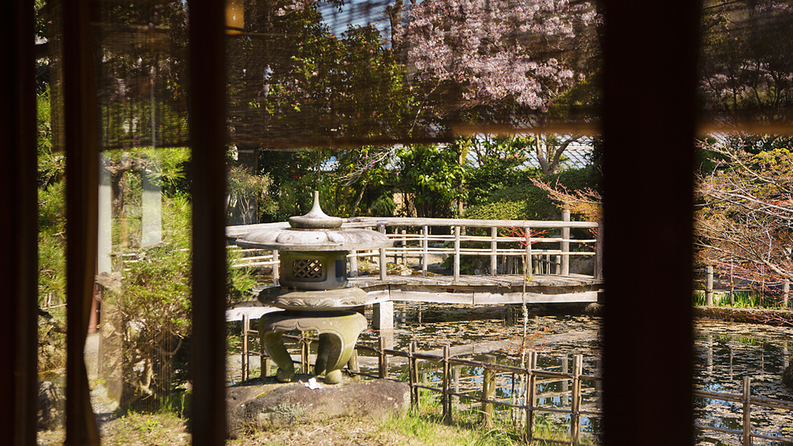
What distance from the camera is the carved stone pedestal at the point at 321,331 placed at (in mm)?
2775

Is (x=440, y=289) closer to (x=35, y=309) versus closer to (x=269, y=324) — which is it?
(x=269, y=324)

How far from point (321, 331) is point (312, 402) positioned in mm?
341

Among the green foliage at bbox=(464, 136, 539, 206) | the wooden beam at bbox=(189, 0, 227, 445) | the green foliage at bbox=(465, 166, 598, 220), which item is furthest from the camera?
the green foliage at bbox=(464, 136, 539, 206)

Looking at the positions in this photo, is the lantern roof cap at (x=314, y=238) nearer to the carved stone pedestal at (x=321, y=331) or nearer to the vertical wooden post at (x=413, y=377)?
the carved stone pedestal at (x=321, y=331)

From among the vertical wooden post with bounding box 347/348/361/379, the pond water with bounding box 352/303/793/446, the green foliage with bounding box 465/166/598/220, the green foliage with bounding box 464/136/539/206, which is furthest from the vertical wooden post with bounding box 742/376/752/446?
the green foliage with bounding box 464/136/539/206

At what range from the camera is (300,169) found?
5961mm

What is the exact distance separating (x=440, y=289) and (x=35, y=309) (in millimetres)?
4555

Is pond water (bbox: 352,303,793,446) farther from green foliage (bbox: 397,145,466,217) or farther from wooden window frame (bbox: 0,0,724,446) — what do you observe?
green foliage (bbox: 397,145,466,217)

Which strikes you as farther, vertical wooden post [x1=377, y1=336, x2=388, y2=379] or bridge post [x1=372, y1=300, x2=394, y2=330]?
bridge post [x1=372, y1=300, x2=394, y2=330]

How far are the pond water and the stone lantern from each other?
3.46 feet

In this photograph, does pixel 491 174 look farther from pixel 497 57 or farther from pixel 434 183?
pixel 497 57

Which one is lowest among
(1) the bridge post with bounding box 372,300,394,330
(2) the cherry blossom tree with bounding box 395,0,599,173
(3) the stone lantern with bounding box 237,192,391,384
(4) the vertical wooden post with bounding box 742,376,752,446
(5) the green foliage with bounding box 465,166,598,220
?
(1) the bridge post with bounding box 372,300,394,330

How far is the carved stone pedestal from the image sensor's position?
9.11ft

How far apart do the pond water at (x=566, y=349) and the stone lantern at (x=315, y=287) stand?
1054 millimetres
